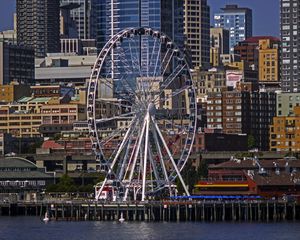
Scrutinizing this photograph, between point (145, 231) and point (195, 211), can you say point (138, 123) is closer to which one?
point (195, 211)

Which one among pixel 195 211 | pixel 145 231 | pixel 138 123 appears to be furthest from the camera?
pixel 138 123

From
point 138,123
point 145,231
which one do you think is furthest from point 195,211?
point 145,231

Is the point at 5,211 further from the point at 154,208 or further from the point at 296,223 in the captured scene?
the point at 296,223

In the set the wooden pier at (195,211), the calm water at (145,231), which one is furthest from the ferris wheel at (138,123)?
the calm water at (145,231)

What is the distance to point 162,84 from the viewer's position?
545 feet

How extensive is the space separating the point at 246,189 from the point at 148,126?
597 inches

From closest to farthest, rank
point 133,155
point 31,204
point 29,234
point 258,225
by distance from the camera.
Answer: point 29,234, point 258,225, point 133,155, point 31,204

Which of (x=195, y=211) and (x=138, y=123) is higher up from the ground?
(x=138, y=123)

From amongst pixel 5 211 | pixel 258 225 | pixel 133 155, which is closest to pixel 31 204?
pixel 5 211

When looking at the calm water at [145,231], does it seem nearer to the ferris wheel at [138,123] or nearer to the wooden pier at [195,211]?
the wooden pier at [195,211]

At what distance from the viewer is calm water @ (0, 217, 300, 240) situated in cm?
14025

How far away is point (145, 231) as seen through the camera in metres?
146

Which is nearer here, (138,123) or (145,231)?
(145,231)

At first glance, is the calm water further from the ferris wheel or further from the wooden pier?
the ferris wheel
